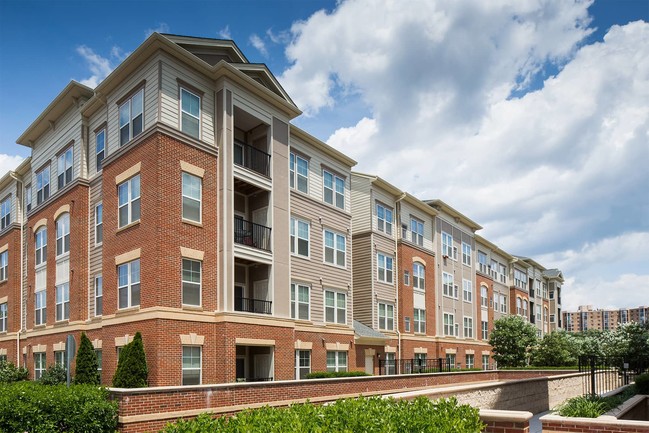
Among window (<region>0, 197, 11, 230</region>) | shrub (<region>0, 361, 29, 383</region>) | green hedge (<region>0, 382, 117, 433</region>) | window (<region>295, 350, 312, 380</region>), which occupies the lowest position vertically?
shrub (<region>0, 361, 29, 383</region>)

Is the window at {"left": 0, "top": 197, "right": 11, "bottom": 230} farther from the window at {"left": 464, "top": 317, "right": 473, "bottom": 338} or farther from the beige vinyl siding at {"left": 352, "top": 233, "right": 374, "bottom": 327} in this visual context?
the window at {"left": 464, "top": 317, "right": 473, "bottom": 338}

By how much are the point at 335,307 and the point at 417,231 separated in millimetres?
13481

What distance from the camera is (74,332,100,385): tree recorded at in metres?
22.6

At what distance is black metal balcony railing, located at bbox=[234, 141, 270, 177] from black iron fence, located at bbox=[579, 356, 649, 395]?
1626 centimetres

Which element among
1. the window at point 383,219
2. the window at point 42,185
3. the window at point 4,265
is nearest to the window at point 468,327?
the window at point 383,219

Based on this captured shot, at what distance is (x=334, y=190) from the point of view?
31734 millimetres

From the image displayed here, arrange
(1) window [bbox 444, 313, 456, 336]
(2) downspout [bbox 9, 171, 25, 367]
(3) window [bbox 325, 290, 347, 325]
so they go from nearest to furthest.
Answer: (3) window [bbox 325, 290, 347, 325] < (2) downspout [bbox 9, 171, 25, 367] < (1) window [bbox 444, 313, 456, 336]

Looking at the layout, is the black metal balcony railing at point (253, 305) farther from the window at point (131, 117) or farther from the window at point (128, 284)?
the window at point (131, 117)

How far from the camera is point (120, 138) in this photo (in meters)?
23.6

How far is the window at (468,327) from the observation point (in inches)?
1905

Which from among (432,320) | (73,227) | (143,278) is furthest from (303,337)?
(432,320)

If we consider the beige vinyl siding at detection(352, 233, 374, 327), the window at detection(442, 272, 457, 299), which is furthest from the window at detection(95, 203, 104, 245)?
the window at detection(442, 272, 457, 299)

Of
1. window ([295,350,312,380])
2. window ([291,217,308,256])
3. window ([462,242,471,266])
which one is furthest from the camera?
window ([462,242,471,266])

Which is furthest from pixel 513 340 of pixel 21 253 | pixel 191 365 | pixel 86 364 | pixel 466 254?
pixel 21 253
